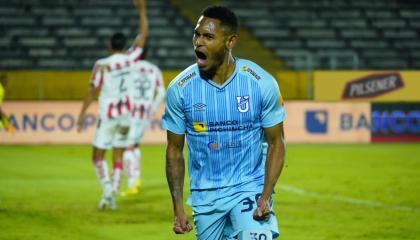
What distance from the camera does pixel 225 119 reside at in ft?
18.0

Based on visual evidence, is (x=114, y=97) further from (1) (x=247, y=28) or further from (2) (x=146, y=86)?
(1) (x=247, y=28)

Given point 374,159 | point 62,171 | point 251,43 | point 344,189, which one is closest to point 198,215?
point 344,189

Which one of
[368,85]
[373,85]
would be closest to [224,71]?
[368,85]

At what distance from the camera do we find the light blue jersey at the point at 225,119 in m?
5.48

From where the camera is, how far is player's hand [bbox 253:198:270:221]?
17.5 ft

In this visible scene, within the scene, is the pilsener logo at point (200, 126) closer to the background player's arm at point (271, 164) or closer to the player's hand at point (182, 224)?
the background player's arm at point (271, 164)

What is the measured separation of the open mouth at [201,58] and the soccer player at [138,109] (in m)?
7.08

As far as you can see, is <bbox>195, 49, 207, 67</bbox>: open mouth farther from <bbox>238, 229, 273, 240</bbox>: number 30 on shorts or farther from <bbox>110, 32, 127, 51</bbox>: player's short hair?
<bbox>110, 32, 127, 51</bbox>: player's short hair

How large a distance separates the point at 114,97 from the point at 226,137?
22.4 ft

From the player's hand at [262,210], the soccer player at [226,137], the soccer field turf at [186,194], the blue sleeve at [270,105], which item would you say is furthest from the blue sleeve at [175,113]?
the soccer field turf at [186,194]

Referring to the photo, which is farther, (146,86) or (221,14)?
(146,86)

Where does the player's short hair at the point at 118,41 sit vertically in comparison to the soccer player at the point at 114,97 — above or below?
above

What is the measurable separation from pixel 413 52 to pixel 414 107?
7.43 m

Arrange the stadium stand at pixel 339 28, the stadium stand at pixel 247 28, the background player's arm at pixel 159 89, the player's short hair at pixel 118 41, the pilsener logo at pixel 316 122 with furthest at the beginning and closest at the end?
the stadium stand at pixel 339 28 < the stadium stand at pixel 247 28 < the pilsener logo at pixel 316 122 < the background player's arm at pixel 159 89 < the player's short hair at pixel 118 41
